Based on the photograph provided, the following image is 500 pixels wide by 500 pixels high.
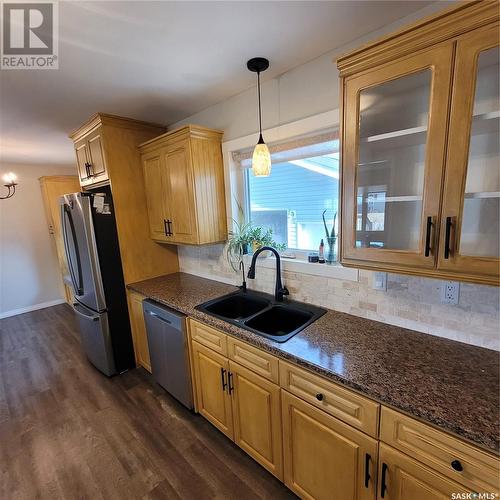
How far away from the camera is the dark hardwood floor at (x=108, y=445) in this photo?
61.4 inches

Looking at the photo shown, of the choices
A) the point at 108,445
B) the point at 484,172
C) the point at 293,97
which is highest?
the point at 293,97

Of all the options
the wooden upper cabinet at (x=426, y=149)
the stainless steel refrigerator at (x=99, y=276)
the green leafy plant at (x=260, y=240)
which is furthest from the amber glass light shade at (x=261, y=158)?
the stainless steel refrigerator at (x=99, y=276)

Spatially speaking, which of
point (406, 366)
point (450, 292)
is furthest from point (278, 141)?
point (406, 366)

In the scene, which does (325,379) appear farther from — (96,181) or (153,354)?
(96,181)

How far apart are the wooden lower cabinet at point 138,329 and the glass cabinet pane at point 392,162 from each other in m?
2.05

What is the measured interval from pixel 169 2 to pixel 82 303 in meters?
2.56

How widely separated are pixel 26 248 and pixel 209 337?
4.44 m

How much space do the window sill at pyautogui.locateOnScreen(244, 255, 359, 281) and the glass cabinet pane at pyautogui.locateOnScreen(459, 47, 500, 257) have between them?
0.65m

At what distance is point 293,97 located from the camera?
1.74 m

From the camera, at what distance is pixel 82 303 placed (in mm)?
2613

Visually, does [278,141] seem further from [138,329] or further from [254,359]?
[138,329]

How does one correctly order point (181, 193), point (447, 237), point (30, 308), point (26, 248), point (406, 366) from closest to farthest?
point (447, 237)
point (406, 366)
point (181, 193)
point (26, 248)
point (30, 308)

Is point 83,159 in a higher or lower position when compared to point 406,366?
higher

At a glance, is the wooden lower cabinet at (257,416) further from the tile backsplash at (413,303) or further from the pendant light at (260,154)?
the pendant light at (260,154)
